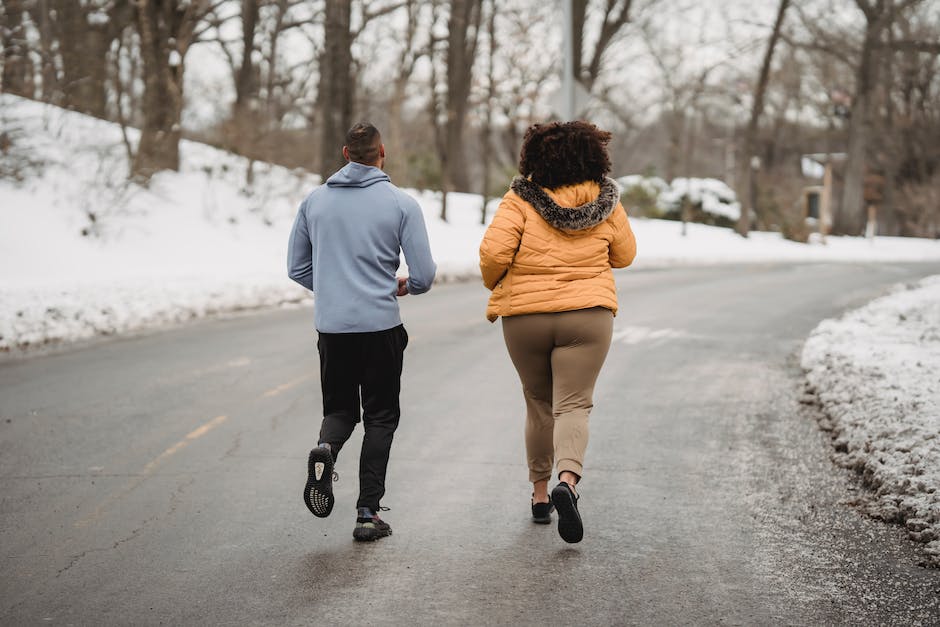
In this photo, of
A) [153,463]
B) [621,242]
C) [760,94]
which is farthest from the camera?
[760,94]

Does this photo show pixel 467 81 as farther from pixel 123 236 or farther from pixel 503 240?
pixel 503 240

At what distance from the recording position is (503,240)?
5.06m

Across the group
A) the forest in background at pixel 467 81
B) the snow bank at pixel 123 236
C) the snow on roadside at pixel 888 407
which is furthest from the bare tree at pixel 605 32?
the snow on roadside at pixel 888 407

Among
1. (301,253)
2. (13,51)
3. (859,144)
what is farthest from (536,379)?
(859,144)

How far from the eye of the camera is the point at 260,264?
21.2 m

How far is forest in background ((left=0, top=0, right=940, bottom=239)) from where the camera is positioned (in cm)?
2417

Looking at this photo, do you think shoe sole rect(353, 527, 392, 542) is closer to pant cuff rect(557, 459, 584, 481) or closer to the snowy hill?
pant cuff rect(557, 459, 584, 481)

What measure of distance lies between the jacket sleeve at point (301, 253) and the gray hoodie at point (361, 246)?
5.3 inches

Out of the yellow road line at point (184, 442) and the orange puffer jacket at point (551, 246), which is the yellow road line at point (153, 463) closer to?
the yellow road line at point (184, 442)

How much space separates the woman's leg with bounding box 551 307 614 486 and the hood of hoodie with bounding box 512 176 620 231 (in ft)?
1.39

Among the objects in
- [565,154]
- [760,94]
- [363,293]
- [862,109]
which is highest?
[760,94]

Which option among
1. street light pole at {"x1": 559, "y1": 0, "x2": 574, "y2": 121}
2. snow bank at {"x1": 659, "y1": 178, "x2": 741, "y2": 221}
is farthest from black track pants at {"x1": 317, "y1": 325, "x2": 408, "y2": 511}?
snow bank at {"x1": 659, "y1": 178, "x2": 741, "y2": 221}

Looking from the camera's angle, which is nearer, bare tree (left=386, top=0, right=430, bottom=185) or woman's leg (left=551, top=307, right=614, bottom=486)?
woman's leg (left=551, top=307, right=614, bottom=486)

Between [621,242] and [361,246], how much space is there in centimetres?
124
